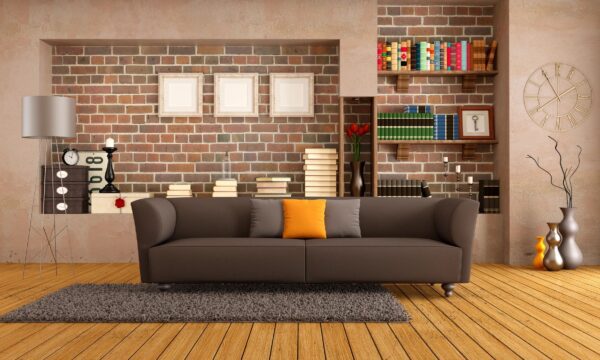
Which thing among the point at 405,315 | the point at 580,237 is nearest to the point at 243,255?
the point at 405,315

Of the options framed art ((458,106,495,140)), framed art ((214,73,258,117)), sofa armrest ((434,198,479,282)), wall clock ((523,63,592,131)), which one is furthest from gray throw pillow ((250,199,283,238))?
wall clock ((523,63,592,131))

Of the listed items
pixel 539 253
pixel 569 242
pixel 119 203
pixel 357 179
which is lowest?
pixel 539 253

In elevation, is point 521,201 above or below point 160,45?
below

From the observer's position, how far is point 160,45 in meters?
6.65

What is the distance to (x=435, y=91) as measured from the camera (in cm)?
671

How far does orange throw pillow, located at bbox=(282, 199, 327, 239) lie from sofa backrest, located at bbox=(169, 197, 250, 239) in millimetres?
425

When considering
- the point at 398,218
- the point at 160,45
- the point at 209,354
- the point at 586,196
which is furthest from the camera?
the point at 160,45

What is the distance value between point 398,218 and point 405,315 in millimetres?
1511

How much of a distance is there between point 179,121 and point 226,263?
293cm

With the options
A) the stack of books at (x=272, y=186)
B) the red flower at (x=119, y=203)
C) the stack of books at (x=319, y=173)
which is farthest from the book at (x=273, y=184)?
the red flower at (x=119, y=203)

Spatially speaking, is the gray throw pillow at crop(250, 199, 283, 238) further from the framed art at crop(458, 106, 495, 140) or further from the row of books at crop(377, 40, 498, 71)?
the framed art at crop(458, 106, 495, 140)

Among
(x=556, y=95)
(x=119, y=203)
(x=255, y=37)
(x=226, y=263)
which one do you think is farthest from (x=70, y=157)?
(x=556, y=95)

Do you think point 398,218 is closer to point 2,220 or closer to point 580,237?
point 580,237

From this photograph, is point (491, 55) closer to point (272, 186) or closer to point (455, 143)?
point (455, 143)
